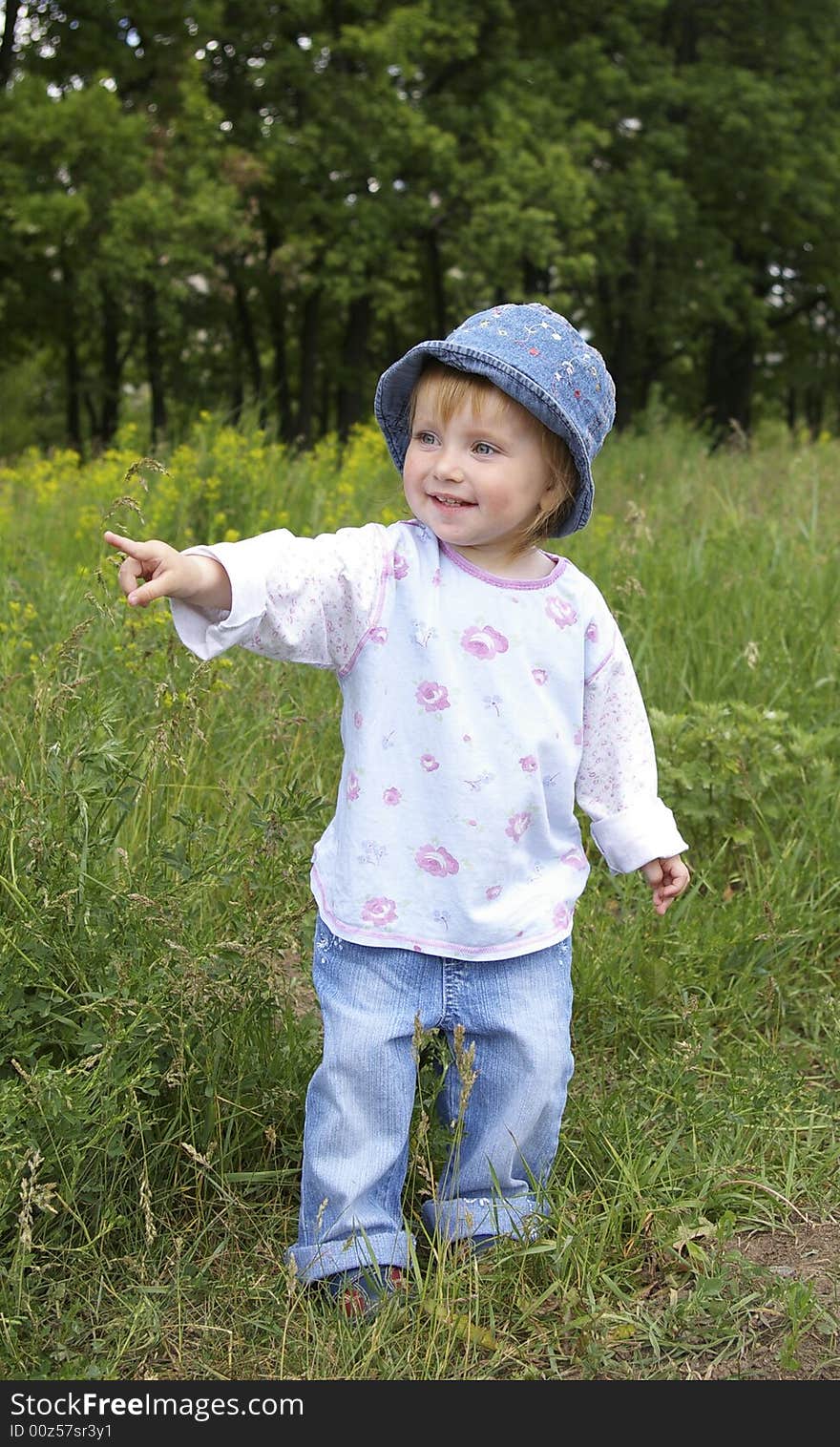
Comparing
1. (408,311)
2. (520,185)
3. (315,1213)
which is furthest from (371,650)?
(408,311)

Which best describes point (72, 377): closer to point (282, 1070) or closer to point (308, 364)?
point (308, 364)

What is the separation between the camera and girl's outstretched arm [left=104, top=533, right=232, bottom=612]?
6.17 ft

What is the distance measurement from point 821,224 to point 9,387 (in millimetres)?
14471

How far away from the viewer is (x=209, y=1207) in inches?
94.9

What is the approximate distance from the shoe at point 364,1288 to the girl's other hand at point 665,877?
0.73m

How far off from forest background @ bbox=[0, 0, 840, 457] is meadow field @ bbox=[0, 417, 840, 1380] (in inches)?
358

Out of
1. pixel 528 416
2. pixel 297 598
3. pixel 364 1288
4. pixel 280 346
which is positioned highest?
pixel 528 416

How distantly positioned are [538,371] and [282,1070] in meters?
1.32

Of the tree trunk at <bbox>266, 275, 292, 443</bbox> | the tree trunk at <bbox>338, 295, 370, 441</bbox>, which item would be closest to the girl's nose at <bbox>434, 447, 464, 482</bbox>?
the tree trunk at <bbox>338, 295, 370, 441</bbox>

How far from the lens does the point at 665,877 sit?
2.36 metres

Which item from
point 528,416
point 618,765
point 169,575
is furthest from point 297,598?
point 618,765

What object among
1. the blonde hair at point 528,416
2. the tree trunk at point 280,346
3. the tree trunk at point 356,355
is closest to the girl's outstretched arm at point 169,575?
the blonde hair at point 528,416

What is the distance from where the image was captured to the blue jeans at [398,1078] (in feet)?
7.16

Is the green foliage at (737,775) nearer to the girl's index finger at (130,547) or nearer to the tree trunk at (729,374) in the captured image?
the girl's index finger at (130,547)
